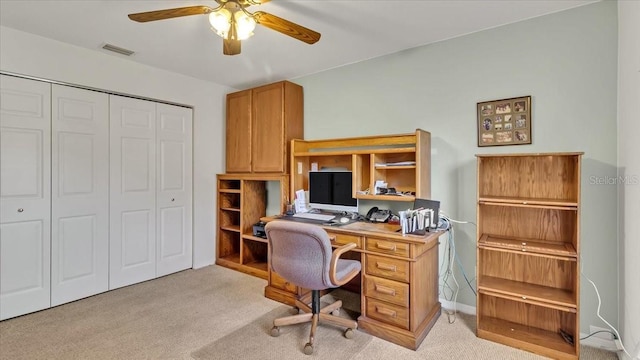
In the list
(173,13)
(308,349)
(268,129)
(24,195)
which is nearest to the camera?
(173,13)

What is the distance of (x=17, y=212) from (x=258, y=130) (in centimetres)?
230

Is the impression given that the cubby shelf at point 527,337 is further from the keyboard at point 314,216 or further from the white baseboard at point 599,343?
the keyboard at point 314,216

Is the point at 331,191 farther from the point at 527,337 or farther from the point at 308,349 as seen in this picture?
the point at 527,337

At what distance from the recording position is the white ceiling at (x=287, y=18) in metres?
2.14

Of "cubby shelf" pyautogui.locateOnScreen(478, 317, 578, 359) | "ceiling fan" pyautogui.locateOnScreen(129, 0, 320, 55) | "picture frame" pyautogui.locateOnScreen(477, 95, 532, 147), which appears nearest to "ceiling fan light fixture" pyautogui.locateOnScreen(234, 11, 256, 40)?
"ceiling fan" pyautogui.locateOnScreen(129, 0, 320, 55)

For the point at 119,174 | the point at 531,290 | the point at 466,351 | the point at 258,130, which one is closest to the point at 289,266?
the point at 466,351

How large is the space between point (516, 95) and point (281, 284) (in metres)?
2.56

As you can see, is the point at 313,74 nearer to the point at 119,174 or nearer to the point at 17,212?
the point at 119,174

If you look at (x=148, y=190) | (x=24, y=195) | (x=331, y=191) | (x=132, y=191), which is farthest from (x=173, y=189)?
(x=331, y=191)

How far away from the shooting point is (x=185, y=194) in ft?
12.4

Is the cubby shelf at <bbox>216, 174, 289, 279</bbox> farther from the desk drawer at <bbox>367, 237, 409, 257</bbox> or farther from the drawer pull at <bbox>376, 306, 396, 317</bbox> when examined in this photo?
the drawer pull at <bbox>376, 306, 396, 317</bbox>

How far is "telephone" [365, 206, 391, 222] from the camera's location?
9.09 feet

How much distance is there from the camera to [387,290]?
2.24 m

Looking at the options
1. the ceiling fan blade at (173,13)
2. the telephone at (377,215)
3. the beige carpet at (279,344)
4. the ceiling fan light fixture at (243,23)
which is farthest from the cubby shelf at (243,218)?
the ceiling fan blade at (173,13)
